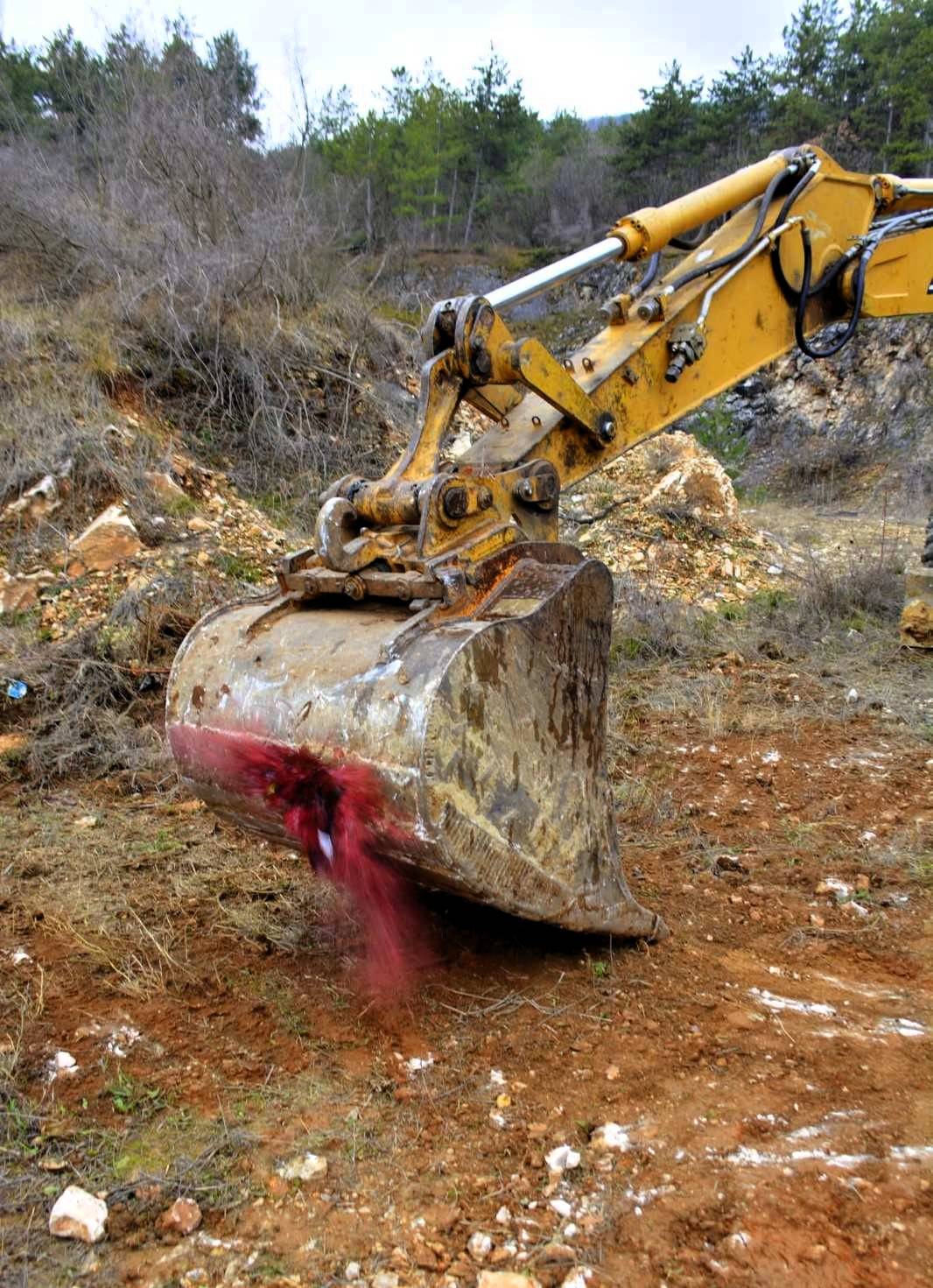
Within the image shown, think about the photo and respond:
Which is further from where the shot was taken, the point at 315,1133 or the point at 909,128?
the point at 909,128

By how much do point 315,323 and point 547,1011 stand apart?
9.17 metres

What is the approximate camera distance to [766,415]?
19.1 metres

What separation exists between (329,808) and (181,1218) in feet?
2.91

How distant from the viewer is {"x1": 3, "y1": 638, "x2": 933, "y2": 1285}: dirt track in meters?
1.91

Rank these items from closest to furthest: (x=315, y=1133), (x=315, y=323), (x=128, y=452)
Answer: (x=315, y=1133) < (x=128, y=452) < (x=315, y=323)

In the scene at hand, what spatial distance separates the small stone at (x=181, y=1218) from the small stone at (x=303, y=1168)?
0.64ft

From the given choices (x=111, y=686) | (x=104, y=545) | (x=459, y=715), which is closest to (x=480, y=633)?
(x=459, y=715)

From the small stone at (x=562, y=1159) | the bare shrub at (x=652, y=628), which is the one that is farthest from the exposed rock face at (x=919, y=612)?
the small stone at (x=562, y=1159)

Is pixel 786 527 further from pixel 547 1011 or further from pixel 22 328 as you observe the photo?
pixel 547 1011

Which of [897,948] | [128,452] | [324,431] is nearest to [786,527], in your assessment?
[324,431]

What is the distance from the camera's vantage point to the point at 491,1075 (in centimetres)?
247

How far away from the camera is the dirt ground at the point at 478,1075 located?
6.24 feet

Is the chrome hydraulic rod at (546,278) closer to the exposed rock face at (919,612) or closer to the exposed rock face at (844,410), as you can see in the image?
the exposed rock face at (919,612)

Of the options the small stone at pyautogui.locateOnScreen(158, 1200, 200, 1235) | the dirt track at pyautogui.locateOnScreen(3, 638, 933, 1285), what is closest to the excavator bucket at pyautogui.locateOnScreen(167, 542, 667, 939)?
the dirt track at pyautogui.locateOnScreen(3, 638, 933, 1285)
